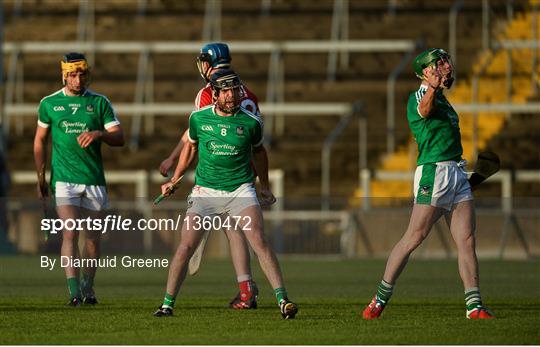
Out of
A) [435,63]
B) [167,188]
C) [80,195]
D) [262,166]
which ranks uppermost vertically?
[435,63]

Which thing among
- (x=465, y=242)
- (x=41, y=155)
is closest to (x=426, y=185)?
(x=465, y=242)

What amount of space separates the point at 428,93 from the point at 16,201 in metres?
14.3

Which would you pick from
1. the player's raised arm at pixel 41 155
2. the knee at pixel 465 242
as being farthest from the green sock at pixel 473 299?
the player's raised arm at pixel 41 155

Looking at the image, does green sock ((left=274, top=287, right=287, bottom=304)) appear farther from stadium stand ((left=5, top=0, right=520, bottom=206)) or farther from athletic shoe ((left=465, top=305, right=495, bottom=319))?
stadium stand ((left=5, top=0, right=520, bottom=206))

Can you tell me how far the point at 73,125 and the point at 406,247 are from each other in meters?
3.33

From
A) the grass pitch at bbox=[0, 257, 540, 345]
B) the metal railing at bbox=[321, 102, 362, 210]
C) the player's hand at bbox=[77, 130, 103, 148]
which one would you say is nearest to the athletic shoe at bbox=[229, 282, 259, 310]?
the grass pitch at bbox=[0, 257, 540, 345]

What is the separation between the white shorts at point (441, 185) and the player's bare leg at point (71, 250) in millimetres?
3177

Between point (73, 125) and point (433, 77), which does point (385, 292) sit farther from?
point (73, 125)

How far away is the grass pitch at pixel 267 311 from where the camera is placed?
10.6 metres

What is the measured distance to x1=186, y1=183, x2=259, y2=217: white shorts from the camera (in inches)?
487

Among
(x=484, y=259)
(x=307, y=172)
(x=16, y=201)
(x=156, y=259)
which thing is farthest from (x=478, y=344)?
(x=307, y=172)

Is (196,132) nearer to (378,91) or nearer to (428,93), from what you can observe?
(428,93)

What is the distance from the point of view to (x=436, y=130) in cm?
1212

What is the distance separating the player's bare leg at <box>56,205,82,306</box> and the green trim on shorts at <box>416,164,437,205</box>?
126 inches
